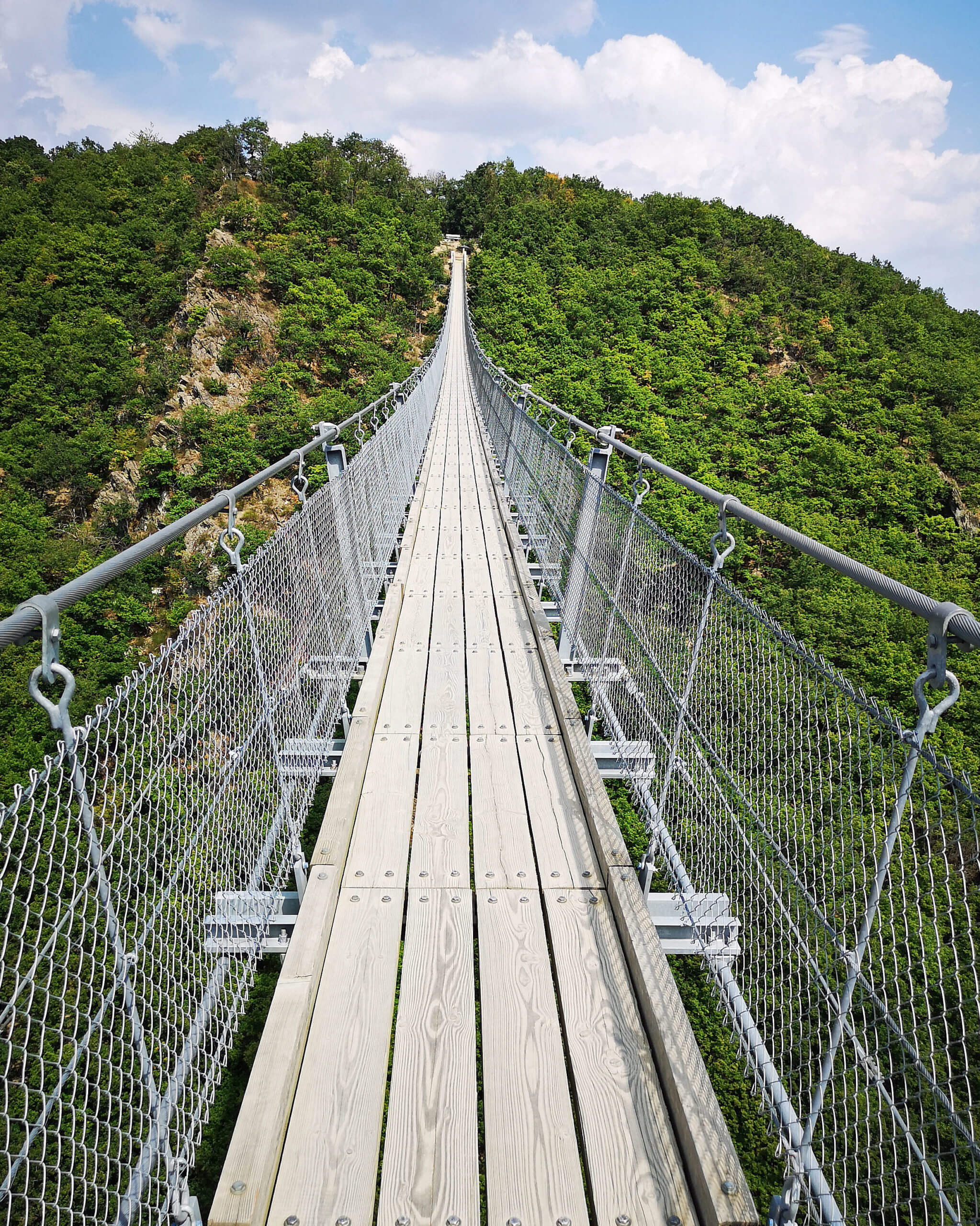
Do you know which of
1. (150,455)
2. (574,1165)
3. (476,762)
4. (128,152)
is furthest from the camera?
(128,152)

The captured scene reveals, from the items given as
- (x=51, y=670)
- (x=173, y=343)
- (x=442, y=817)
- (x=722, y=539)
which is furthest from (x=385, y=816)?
(x=173, y=343)

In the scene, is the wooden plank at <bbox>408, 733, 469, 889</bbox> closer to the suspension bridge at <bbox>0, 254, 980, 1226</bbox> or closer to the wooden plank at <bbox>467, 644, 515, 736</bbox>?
the suspension bridge at <bbox>0, 254, 980, 1226</bbox>

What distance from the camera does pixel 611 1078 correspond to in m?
2.06

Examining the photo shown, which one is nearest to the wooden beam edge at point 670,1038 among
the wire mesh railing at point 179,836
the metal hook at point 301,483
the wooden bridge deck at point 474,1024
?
the wooden bridge deck at point 474,1024

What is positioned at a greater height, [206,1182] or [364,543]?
[364,543]

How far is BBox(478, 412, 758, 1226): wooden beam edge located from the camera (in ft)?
5.65

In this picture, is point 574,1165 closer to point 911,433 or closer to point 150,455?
point 150,455

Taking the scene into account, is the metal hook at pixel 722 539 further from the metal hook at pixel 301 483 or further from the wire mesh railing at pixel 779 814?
the metal hook at pixel 301 483

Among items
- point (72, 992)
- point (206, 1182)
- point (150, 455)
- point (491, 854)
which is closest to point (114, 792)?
point (491, 854)

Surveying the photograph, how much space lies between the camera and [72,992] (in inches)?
409

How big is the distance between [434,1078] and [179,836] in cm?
103

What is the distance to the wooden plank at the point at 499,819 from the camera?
2.79 meters

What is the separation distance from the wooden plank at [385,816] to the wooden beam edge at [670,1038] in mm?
816

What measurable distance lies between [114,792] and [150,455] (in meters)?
35.9
